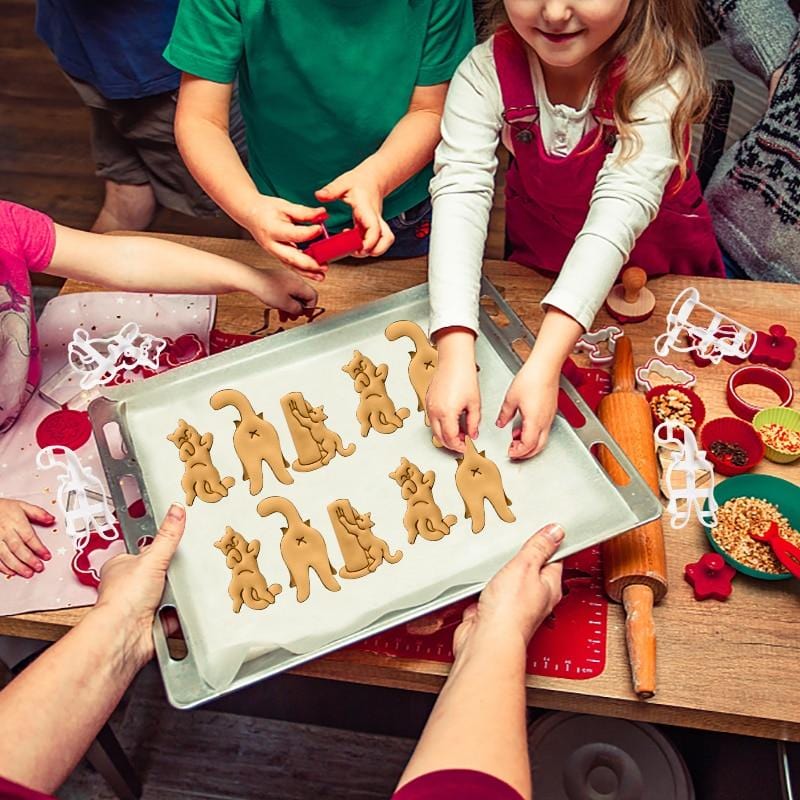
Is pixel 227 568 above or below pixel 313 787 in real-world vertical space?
above

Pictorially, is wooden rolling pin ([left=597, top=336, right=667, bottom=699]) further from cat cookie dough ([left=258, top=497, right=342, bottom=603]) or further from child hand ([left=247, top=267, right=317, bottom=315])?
child hand ([left=247, top=267, right=317, bottom=315])

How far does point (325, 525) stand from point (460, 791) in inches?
11.4

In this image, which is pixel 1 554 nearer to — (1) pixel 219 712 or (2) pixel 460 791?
(2) pixel 460 791

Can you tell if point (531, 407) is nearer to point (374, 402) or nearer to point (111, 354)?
point (374, 402)

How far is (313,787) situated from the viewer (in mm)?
1310

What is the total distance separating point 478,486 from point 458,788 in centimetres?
29

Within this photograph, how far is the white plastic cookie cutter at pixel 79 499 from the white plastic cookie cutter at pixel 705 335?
630 millimetres

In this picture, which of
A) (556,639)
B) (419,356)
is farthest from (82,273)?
(556,639)

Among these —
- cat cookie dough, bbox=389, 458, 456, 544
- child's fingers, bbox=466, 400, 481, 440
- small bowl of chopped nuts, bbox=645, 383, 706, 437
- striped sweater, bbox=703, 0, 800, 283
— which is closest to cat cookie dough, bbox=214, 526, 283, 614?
cat cookie dough, bbox=389, 458, 456, 544

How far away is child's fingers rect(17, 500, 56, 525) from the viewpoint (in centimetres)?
87

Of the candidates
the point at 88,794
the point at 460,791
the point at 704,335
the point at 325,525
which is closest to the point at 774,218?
the point at 704,335

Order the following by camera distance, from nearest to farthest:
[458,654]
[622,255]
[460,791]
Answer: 1. [460,791]
2. [458,654]
3. [622,255]

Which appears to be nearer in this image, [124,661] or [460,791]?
[460,791]

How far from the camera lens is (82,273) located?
39.8 inches
